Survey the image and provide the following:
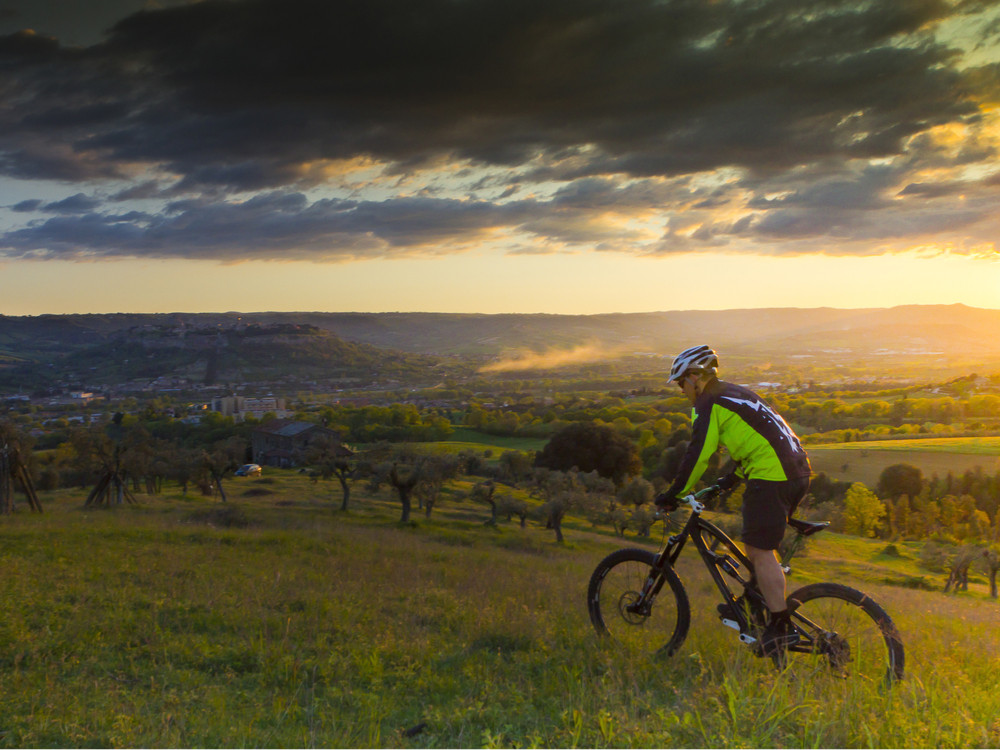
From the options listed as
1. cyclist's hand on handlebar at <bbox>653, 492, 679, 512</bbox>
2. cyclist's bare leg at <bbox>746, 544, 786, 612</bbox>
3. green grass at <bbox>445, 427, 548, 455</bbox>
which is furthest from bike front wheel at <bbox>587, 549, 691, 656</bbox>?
green grass at <bbox>445, 427, 548, 455</bbox>

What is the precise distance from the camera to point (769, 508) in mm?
4805

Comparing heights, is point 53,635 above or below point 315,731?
below

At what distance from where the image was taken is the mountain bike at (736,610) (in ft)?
15.3

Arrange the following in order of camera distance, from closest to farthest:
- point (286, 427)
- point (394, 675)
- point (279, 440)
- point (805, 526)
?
point (805, 526) < point (394, 675) < point (279, 440) < point (286, 427)

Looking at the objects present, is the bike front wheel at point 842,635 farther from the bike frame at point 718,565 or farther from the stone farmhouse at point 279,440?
the stone farmhouse at point 279,440

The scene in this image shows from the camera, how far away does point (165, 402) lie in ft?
455

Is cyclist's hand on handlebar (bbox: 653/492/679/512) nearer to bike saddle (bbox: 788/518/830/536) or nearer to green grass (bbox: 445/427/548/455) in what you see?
bike saddle (bbox: 788/518/830/536)

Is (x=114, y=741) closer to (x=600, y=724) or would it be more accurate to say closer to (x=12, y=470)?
(x=600, y=724)

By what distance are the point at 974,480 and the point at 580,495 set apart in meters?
50.5

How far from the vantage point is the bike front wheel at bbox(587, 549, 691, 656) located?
5527 millimetres

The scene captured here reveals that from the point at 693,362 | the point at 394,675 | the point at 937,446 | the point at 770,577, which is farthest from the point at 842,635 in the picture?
the point at 937,446

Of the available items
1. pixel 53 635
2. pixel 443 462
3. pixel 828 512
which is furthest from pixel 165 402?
pixel 53 635

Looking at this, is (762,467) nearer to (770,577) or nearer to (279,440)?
(770,577)

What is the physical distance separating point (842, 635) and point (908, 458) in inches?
3062
